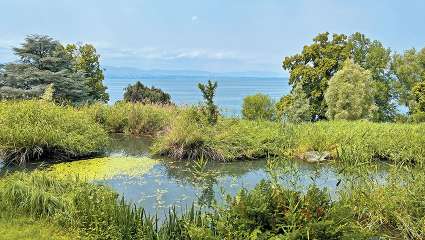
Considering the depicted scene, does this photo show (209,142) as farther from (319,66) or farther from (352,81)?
(319,66)

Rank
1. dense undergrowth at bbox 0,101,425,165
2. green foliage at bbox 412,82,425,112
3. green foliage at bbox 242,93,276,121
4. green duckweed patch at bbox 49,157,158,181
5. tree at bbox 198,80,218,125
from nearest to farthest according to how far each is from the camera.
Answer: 1. green duckweed patch at bbox 49,157,158,181
2. dense undergrowth at bbox 0,101,425,165
3. tree at bbox 198,80,218,125
4. green foliage at bbox 412,82,425,112
5. green foliage at bbox 242,93,276,121

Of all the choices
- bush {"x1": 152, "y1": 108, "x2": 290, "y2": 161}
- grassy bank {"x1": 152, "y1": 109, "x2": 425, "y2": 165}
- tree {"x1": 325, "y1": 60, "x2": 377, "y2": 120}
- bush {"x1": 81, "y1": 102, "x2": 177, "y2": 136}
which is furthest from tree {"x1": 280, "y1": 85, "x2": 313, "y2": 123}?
bush {"x1": 152, "y1": 108, "x2": 290, "y2": 161}

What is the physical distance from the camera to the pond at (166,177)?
7.96 meters

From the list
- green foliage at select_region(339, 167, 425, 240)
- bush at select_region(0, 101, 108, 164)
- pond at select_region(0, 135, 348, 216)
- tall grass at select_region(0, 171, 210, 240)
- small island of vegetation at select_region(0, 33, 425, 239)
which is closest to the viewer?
small island of vegetation at select_region(0, 33, 425, 239)

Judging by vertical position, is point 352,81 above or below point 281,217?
above

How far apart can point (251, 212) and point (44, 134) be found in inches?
302

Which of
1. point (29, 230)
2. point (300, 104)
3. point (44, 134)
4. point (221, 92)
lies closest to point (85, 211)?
point (29, 230)

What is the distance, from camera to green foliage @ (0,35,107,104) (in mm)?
20016

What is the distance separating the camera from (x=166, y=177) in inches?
390

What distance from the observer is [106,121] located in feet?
53.9

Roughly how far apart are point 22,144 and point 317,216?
822cm

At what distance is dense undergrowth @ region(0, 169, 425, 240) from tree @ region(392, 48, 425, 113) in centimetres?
2612

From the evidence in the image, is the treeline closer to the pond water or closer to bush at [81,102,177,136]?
bush at [81,102,177,136]

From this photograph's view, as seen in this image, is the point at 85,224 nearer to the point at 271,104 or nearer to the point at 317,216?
the point at 317,216
